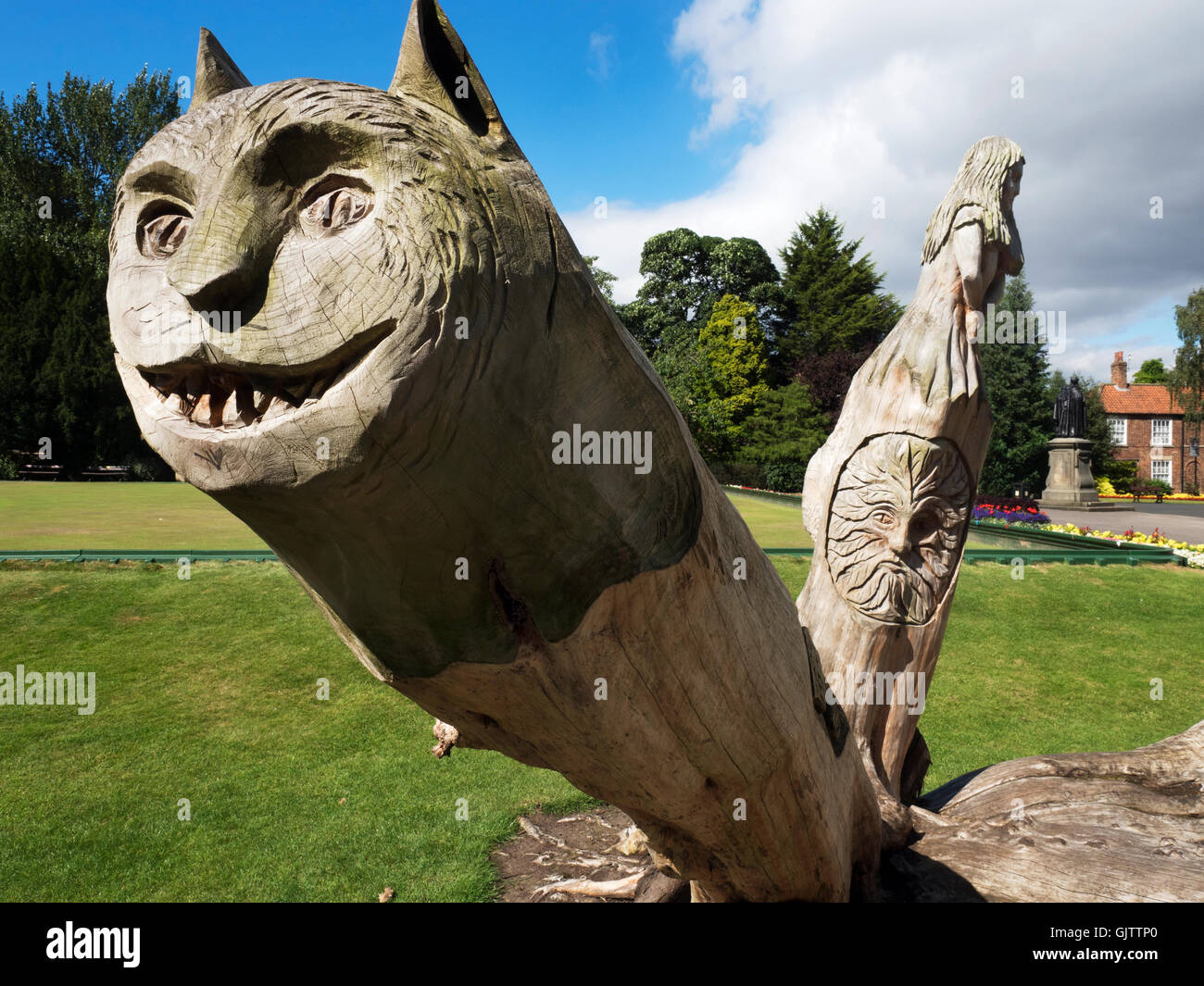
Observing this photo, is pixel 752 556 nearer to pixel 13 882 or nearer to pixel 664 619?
pixel 664 619

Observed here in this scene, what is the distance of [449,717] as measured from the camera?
147cm

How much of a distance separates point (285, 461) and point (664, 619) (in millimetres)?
708

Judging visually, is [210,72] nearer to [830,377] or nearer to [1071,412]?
[1071,412]

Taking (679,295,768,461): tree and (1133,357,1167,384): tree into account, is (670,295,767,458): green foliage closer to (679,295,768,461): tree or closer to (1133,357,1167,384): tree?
(679,295,768,461): tree

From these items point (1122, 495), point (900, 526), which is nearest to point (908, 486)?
point (900, 526)

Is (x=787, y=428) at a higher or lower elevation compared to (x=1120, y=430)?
lower

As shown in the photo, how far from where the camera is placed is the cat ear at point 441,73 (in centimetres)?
108

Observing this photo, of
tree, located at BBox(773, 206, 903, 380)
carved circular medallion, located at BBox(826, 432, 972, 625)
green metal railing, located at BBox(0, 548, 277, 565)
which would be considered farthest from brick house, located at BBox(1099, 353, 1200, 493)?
carved circular medallion, located at BBox(826, 432, 972, 625)

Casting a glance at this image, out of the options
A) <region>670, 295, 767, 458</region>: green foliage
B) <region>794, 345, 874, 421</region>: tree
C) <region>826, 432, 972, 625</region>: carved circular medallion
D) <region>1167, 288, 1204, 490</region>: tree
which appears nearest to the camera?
<region>826, 432, 972, 625</region>: carved circular medallion

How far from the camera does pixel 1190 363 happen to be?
1511 inches

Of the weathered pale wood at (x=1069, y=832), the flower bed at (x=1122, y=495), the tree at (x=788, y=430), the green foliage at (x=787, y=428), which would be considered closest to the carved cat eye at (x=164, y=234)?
the weathered pale wood at (x=1069, y=832)

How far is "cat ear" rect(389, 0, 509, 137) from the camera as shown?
3.53ft

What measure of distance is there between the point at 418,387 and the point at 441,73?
497 mm

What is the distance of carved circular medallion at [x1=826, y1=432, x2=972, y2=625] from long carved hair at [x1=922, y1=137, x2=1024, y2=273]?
101 centimetres
